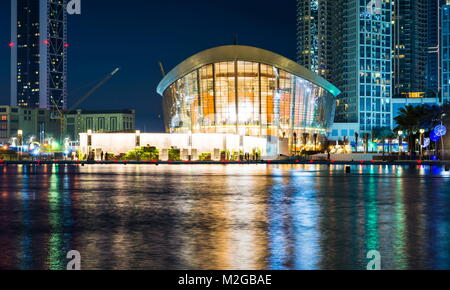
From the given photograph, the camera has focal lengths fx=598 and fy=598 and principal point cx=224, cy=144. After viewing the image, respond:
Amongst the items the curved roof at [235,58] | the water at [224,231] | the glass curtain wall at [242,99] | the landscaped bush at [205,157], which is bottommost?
the water at [224,231]

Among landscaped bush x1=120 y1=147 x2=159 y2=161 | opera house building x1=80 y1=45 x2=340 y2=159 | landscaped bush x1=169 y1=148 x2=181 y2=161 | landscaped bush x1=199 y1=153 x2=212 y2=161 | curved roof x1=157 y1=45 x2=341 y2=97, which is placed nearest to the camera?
landscaped bush x1=120 y1=147 x2=159 y2=161

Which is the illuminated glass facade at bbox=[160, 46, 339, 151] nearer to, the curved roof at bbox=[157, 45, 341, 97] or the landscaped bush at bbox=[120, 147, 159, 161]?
the curved roof at bbox=[157, 45, 341, 97]

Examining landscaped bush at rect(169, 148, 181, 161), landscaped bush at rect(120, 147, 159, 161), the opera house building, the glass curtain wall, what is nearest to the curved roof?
the opera house building

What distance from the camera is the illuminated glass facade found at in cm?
12056

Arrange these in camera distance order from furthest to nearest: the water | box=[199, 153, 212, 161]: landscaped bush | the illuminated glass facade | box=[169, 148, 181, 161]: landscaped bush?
the illuminated glass facade → box=[199, 153, 212, 161]: landscaped bush → box=[169, 148, 181, 161]: landscaped bush → the water

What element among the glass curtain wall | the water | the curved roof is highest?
the curved roof

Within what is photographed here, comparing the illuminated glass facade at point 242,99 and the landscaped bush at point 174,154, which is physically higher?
the illuminated glass facade at point 242,99

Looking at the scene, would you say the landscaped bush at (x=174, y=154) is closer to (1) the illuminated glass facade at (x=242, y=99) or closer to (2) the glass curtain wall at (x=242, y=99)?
(1) the illuminated glass facade at (x=242, y=99)

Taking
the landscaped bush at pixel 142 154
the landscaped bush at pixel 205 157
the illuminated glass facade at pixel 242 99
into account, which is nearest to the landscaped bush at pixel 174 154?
the landscaped bush at pixel 142 154

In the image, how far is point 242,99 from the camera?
120875 mm

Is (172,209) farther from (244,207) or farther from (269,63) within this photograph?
(269,63)

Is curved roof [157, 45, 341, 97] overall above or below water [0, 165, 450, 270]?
above

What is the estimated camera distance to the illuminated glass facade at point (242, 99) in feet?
396

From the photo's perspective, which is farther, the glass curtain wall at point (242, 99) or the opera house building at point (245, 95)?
the glass curtain wall at point (242, 99)
